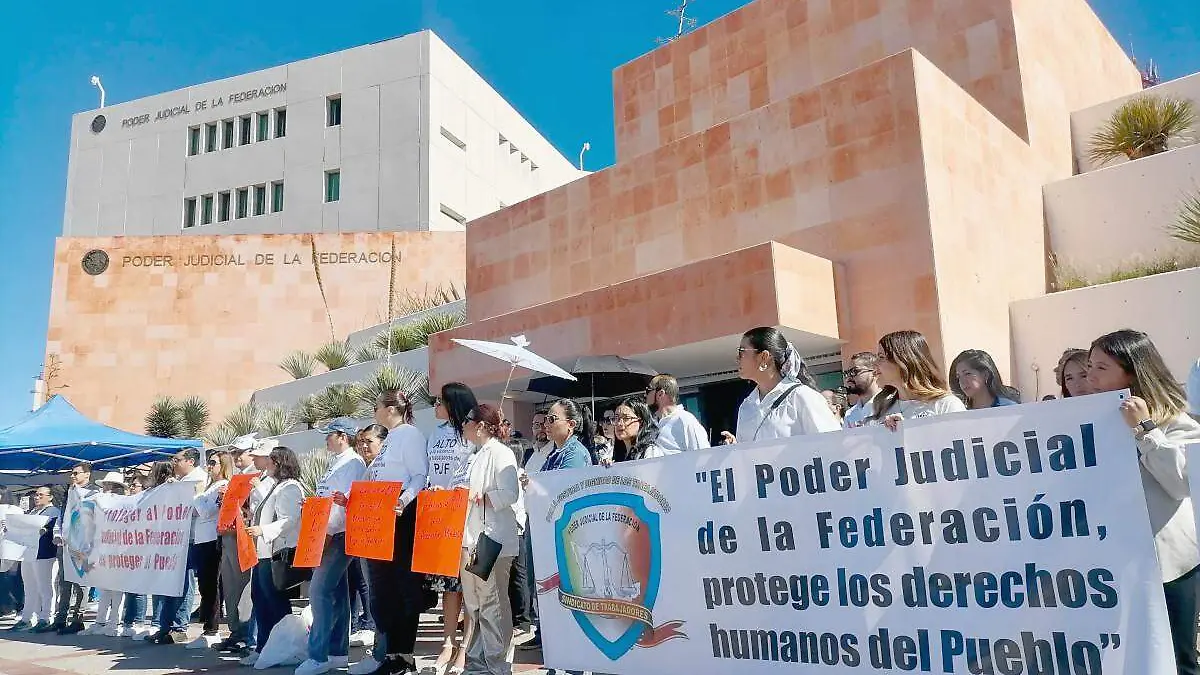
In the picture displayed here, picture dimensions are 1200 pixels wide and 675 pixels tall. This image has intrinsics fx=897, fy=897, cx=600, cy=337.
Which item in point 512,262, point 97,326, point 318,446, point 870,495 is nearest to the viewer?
point 870,495

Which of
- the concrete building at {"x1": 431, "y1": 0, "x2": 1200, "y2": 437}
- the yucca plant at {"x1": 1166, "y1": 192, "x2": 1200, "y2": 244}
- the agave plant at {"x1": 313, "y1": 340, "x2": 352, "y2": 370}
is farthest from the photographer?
the agave plant at {"x1": 313, "y1": 340, "x2": 352, "y2": 370}

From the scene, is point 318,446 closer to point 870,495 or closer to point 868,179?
point 868,179

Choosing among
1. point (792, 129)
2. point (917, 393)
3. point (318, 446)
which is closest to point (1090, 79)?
point (792, 129)

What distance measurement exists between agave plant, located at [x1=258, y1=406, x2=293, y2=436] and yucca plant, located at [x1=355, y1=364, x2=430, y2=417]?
3143 millimetres

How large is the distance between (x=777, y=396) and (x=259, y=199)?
126ft

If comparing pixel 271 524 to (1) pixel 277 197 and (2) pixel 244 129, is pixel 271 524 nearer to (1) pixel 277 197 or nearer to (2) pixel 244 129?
(1) pixel 277 197

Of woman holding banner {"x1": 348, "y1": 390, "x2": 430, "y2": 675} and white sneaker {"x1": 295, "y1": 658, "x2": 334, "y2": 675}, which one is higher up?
woman holding banner {"x1": 348, "y1": 390, "x2": 430, "y2": 675}

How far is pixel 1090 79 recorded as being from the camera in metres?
15.9

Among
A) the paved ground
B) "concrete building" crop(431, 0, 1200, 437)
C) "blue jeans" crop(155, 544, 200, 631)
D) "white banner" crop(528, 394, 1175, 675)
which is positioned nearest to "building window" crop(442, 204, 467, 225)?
"concrete building" crop(431, 0, 1200, 437)

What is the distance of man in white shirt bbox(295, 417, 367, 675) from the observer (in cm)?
662

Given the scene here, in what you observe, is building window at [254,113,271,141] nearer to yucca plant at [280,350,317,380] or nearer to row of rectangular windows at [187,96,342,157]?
row of rectangular windows at [187,96,342,157]

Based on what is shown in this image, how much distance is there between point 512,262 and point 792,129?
622 centimetres

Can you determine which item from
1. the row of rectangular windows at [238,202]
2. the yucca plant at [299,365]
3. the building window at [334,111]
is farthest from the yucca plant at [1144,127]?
the building window at [334,111]

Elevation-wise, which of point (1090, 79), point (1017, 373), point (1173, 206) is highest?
point (1090, 79)
